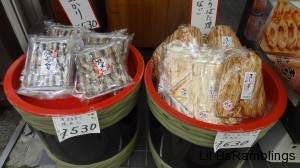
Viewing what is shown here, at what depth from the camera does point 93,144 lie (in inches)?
37.3

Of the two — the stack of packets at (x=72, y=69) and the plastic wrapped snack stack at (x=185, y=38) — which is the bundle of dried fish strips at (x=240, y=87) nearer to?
the plastic wrapped snack stack at (x=185, y=38)

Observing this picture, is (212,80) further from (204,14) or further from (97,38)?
(97,38)

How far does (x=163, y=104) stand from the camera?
816mm

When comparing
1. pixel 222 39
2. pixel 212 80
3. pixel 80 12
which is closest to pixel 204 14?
pixel 222 39

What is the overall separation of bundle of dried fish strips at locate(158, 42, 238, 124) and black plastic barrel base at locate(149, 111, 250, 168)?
0.12 meters

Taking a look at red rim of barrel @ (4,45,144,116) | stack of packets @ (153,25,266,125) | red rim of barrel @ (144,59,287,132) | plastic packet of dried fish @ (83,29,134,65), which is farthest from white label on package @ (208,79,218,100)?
plastic packet of dried fish @ (83,29,134,65)

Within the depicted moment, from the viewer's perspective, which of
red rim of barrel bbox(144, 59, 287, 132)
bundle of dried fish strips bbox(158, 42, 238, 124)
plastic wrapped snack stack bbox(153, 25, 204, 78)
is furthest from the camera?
plastic wrapped snack stack bbox(153, 25, 204, 78)

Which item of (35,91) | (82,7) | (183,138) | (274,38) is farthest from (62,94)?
(274,38)

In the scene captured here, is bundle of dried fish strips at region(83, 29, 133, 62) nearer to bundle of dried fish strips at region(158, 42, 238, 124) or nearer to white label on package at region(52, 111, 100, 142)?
bundle of dried fish strips at region(158, 42, 238, 124)

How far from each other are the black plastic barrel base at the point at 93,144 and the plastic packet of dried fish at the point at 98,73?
157 mm

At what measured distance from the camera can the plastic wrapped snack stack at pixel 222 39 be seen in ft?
3.20

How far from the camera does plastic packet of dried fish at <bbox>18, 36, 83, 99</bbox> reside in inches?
36.1

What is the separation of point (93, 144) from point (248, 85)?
637 millimetres

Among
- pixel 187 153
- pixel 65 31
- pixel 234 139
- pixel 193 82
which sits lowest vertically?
pixel 187 153
